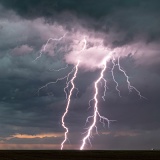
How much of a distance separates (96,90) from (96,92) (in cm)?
65

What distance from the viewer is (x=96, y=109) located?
287ft

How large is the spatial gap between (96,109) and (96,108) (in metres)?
0.43

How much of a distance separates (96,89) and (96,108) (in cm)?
479

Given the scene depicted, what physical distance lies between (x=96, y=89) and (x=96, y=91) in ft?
1.66

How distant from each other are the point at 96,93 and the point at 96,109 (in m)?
3.96

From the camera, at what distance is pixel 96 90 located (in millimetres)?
88938

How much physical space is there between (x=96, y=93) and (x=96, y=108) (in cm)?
368

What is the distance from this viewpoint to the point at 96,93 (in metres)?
88.3

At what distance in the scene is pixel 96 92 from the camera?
3484 inches

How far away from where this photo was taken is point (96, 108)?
8775 centimetres

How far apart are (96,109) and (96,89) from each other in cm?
511

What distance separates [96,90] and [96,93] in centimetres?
95

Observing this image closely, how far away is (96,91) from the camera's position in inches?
3504
